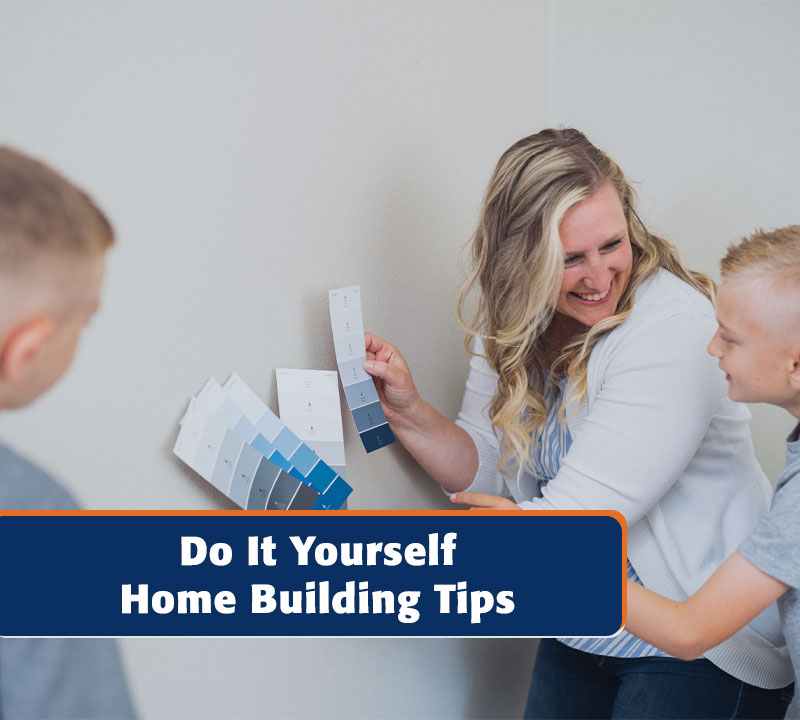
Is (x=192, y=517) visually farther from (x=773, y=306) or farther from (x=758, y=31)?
(x=758, y=31)

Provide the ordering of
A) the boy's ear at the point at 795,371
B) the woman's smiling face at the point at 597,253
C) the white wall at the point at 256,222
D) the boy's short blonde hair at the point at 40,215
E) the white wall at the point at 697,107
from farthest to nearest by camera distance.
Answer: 1. the white wall at the point at 697,107
2. the woman's smiling face at the point at 597,253
3. the boy's ear at the point at 795,371
4. the white wall at the point at 256,222
5. the boy's short blonde hair at the point at 40,215

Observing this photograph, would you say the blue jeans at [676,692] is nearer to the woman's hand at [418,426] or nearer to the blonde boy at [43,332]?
the woman's hand at [418,426]

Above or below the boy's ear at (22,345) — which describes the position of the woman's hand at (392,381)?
below

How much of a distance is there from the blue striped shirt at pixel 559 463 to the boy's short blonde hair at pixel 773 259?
1.14ft

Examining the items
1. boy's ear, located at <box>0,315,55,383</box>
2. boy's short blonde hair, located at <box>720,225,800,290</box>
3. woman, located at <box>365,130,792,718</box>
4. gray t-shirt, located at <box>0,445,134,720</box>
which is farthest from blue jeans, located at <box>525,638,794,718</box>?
boy's ear, located at <box>0,315,55,383</box>

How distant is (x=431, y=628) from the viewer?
967mm

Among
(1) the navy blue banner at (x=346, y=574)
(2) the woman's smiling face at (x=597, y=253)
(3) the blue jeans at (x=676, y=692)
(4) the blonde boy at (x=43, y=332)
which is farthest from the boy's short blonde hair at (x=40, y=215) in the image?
(3) the blue jeans at (x=676, y=692)

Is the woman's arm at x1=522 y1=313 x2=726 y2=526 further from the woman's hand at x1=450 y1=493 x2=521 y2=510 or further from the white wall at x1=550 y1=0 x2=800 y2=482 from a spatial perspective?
the white wall at x1=550 y1=0 x2=800 y2=482

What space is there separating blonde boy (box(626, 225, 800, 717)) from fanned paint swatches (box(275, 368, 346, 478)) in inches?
16.6

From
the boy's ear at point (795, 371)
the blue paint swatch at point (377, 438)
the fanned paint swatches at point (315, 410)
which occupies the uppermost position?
the boy's ear at point (795, 371)

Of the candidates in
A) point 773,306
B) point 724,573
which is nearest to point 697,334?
Answer: point 773,306

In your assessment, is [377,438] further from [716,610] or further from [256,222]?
[716,610]

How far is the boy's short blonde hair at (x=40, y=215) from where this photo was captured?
570mm

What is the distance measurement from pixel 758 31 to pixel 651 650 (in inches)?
43.8
